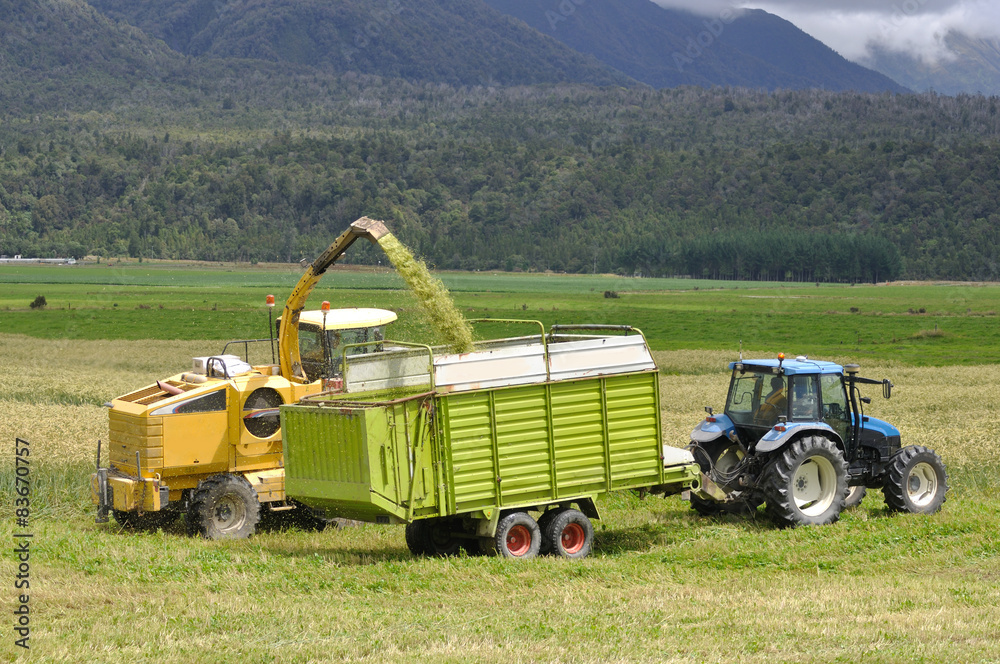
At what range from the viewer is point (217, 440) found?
16797 millimetres

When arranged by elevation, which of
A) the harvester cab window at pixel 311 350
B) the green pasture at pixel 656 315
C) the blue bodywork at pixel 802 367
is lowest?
the green pasture at pixel 656 315

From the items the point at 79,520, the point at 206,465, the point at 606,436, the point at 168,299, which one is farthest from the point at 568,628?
the point at 168,299

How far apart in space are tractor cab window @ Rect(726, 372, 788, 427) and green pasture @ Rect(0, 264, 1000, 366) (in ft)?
17.8

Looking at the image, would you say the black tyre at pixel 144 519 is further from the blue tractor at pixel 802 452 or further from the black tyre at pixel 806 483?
the black tyre at pixel 806 483

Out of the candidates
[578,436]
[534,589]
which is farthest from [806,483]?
[534,589]

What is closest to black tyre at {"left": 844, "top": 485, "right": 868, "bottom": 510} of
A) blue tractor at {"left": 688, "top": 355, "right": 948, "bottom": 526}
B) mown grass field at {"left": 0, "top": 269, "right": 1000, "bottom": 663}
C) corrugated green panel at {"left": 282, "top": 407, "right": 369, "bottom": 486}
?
blue tractor at {"left": 688, "top": 355, "right": 948, "bottom": 526}

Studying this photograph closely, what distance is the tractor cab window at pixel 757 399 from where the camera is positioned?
57.3 ft

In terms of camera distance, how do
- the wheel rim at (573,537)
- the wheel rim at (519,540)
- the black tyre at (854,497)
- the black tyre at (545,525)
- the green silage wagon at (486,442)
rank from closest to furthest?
the green silage wagon at (486,442) → the wheel rim at (519,540) → the black tyre at (545,525) → the wheel rim at (573,537) → the black tyre at (854,497)

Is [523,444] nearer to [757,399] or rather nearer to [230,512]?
[230,512]

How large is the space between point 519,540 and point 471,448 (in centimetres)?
156

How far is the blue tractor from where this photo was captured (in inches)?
660

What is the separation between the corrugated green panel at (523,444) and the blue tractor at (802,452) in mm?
3181

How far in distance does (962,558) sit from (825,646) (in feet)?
17.2

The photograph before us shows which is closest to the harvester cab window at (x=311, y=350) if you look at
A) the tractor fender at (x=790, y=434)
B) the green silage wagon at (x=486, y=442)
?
the green silage wagon at (x=486, y=442)
